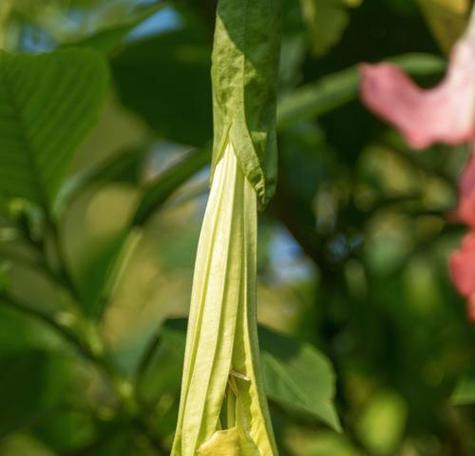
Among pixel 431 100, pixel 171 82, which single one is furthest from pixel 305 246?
pixel 431 100

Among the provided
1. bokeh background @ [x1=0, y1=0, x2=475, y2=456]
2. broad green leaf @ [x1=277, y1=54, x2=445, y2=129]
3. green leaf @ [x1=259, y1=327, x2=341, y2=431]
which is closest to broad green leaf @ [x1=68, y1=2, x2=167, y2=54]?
bokeh background @ [x1=0, y1=0, x2=475, y2=456]

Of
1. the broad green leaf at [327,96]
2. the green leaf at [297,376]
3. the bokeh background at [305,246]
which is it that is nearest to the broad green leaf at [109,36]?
the bokeh background at [305,246]

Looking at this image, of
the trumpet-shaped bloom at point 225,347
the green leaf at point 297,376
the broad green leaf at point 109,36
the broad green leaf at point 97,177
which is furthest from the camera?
the broad green leaf at point 97,177

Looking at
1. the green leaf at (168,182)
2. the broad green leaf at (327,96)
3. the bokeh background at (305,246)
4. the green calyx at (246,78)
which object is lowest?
the bokeh background at (305,246)

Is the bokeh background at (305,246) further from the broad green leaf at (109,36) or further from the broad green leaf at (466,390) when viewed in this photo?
the broad green leaf at (466,390)

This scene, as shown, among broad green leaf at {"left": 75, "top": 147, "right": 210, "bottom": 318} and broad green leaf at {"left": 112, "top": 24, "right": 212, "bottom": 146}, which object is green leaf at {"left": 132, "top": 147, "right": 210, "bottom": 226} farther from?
broad green leaf at {"left": 112, "top": 24, "right": 212, "bottom": 146}

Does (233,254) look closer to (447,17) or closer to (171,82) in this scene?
(447,17)

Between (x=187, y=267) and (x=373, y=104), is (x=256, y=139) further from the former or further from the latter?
(x=187, y=267)
